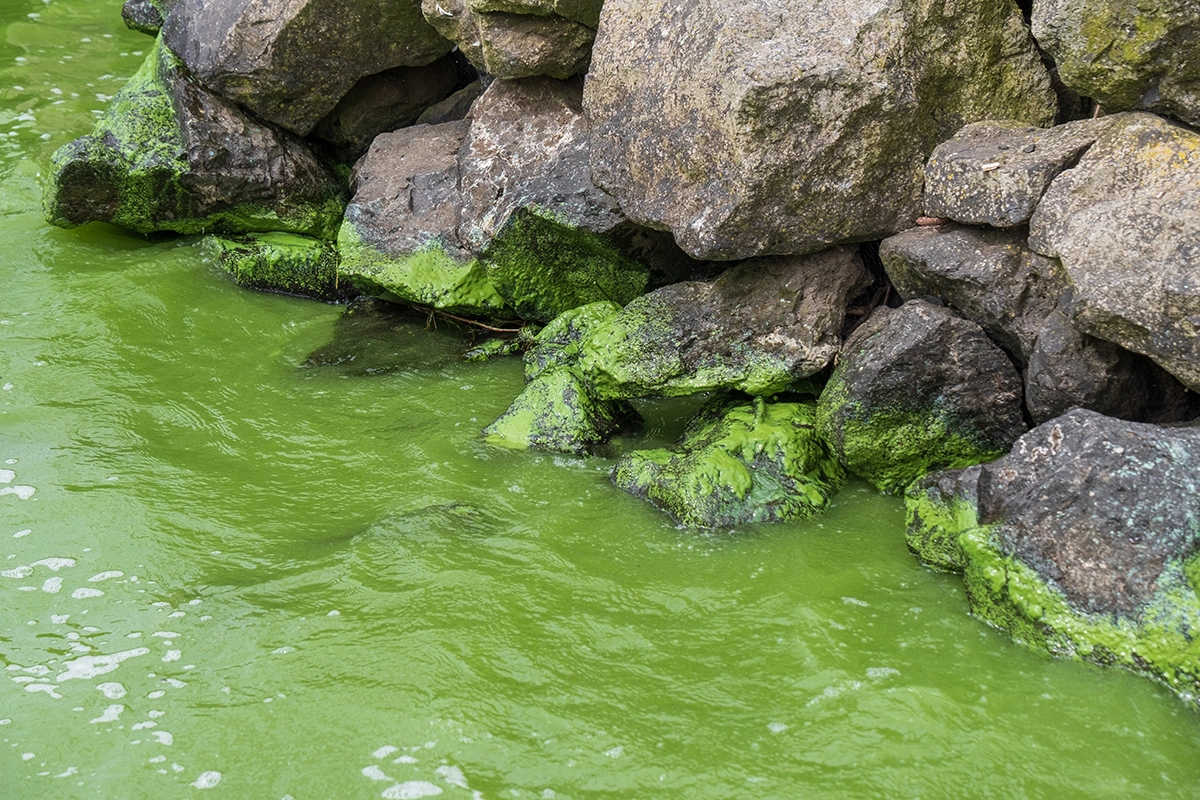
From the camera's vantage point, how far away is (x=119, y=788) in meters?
3.05

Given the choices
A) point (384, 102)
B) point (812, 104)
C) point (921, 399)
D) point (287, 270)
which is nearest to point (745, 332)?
point (921, 399)

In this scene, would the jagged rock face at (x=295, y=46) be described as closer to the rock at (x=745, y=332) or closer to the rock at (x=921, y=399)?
the rock at (x=745, y=332)

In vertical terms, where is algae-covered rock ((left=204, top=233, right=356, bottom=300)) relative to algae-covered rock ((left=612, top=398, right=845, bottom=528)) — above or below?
above

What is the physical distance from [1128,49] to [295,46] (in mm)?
4694

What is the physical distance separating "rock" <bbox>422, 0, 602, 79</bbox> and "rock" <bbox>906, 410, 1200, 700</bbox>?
317 cm

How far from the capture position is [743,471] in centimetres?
435

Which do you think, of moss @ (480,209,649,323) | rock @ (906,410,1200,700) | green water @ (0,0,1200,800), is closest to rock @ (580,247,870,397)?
green water @ (0,0,1200,800)

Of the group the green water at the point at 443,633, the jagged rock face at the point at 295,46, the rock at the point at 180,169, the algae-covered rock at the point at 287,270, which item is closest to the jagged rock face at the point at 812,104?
the green water at the point at 443,633

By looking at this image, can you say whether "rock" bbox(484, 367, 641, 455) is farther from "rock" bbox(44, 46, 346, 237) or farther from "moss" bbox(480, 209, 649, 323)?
"rock" bbox(44, 46, 346, 237)

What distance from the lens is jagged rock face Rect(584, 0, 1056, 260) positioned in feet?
13.8

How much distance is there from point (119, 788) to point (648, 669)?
65.4 inches

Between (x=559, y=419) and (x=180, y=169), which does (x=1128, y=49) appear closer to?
(x=559, y=419)

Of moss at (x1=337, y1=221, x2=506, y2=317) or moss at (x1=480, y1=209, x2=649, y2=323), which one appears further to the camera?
moss at (x1=337, y1=221, x2=506, y2=317)

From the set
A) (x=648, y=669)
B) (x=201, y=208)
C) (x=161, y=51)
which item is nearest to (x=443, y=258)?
(x=201, y=208)
